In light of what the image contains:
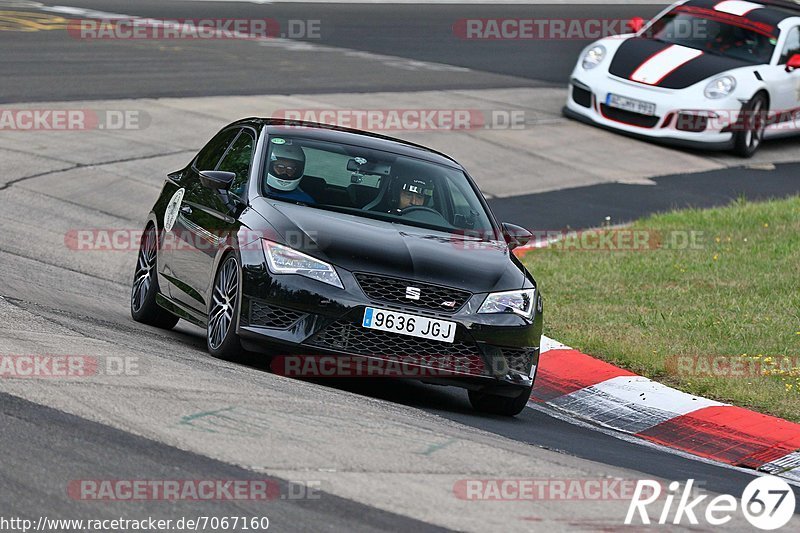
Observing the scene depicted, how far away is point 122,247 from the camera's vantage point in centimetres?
1302

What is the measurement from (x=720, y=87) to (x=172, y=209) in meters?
11.4

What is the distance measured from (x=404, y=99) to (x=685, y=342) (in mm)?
10937

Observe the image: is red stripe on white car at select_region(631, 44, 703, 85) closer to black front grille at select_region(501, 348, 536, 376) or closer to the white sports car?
the white sports car

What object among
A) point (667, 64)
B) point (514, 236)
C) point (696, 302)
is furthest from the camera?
point (667, 64)

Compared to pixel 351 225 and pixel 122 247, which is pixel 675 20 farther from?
pixel 351 225

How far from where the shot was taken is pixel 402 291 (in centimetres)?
764

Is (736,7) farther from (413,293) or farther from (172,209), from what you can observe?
(413,293)

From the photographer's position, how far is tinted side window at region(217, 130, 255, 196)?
8.79 metres

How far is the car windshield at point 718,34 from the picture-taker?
1998cm

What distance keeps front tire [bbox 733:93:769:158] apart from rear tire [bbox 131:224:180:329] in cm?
1148

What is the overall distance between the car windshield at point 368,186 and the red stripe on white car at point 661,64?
419 inches

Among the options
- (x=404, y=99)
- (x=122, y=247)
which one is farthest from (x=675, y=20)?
(x=122, y=247)

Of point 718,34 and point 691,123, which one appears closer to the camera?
point 691,123

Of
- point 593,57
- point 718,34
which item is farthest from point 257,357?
point 718,34
